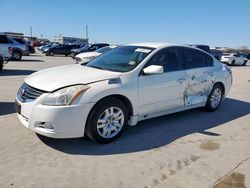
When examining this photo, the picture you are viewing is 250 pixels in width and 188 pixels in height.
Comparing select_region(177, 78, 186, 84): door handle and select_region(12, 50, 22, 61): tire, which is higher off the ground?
select_region(177, 78, 186, 84): door handle

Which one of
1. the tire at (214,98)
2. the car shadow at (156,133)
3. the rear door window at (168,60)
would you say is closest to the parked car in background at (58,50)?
the car shadow at (156,133)

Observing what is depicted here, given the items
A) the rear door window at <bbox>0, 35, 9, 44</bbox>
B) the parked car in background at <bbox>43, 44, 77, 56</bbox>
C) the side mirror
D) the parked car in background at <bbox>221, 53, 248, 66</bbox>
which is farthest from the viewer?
the parked car in background at <bbox>43, 44, 77, 56</bbox>

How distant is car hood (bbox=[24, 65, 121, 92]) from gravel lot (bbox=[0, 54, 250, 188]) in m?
0.93

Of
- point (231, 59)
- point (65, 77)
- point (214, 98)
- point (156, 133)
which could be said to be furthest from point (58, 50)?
point (65, 77)

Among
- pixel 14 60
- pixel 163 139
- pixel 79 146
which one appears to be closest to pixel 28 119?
pixel 79 146

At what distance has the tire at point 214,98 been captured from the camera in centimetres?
631

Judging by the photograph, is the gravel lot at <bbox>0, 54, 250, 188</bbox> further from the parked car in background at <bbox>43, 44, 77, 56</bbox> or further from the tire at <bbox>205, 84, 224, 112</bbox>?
the parked car in background at <bbox>43, 44, 77, 56</bbox>

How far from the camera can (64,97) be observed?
3834mm

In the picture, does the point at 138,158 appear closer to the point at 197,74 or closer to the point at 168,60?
the point at 168,60

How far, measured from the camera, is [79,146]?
4207mm

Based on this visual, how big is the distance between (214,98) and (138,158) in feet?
10.8

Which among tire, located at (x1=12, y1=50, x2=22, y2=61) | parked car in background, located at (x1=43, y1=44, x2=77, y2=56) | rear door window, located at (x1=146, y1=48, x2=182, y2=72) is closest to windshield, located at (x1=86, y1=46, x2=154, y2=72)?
rear door window, located at (x1=146, y1=48, x2=182, y2=72)

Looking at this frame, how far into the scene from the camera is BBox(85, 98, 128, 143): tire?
13.4 ft

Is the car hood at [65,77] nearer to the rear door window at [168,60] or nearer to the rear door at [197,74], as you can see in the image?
the rear door window at [168,60]
